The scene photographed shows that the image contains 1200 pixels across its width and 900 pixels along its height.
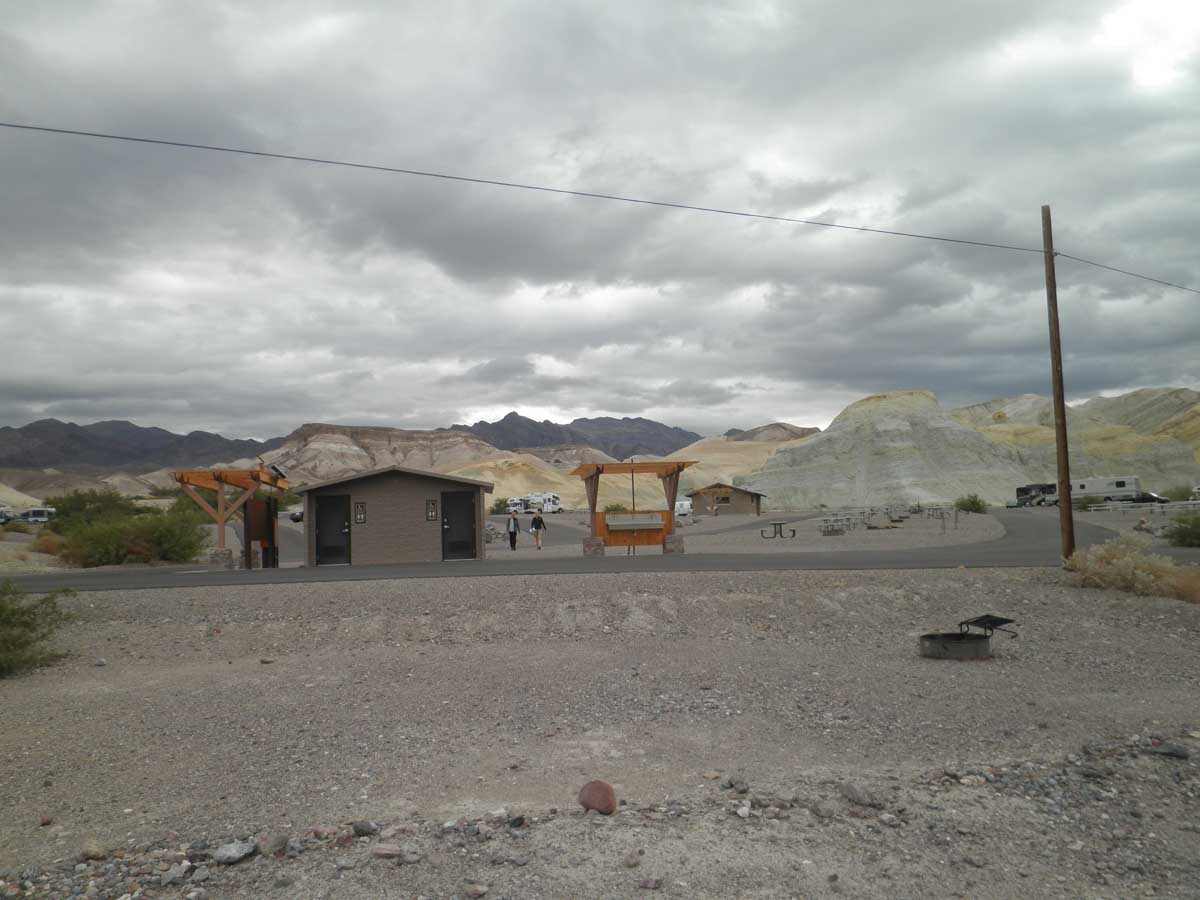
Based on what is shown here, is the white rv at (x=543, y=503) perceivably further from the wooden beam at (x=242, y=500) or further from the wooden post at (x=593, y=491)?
the wooden beam at (x=242, y=500)

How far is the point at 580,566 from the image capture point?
78.9ft

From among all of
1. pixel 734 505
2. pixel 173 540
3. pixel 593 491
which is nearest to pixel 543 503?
pixel 734 505

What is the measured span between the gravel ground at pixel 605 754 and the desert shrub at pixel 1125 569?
1760mm

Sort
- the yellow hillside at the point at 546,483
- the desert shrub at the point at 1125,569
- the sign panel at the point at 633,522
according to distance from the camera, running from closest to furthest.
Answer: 1. the desert shrub at the point at 1125,569
2. the sign panel at the point at 633,522
3. the yellow hillside at the point at 546,483

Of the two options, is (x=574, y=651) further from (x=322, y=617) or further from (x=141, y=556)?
(x=141, y=556)

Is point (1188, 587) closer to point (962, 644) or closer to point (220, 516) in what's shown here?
point (962, 644)

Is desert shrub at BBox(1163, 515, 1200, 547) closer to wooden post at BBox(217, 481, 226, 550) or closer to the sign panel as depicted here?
the sign panel

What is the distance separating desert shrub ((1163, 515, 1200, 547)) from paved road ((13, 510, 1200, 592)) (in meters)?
2.63

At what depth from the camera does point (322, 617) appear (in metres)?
15.5

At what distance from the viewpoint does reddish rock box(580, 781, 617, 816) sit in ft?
20.6

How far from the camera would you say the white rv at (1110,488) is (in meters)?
81.4

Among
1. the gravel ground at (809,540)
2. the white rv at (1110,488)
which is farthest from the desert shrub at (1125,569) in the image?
the white rv at (1110,488)

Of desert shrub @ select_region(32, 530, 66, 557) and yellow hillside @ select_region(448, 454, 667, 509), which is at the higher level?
yellow hillside @ select_region(448, 454, 667, 509)

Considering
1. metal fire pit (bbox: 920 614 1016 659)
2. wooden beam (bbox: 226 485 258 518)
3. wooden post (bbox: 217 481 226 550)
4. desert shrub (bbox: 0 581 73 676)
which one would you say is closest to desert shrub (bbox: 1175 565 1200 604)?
metal fire pit (bbox: 920 614 1016 659)
